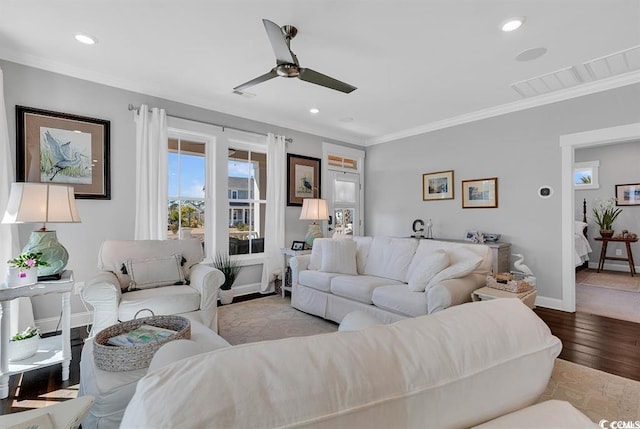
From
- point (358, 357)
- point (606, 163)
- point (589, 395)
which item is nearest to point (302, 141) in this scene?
point (589, 395)

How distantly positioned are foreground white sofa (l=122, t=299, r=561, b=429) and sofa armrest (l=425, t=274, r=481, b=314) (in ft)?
5.53

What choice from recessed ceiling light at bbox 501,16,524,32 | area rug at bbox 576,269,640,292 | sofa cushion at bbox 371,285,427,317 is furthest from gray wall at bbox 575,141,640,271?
sofa cushion at bbox 371,285,427,317

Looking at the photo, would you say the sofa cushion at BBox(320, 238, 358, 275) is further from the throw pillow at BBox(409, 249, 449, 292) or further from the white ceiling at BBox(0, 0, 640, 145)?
the white ceiling at BBox(0, 0, 640, 145)

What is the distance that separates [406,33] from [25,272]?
11.0ft

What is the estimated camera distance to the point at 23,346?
7.20 ft

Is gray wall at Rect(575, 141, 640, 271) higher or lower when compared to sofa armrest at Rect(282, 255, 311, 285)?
higher

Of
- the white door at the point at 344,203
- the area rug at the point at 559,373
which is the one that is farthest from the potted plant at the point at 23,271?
the white door at the point at 344,203

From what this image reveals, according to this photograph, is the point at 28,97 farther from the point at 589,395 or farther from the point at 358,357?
the point at 589,395

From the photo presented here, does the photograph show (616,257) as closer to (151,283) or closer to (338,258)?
(338,258)

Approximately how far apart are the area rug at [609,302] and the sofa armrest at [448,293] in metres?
2.28

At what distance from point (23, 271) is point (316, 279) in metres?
2.49

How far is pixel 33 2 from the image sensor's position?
2180 millimetres

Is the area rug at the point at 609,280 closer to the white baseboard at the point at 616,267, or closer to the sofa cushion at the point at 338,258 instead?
the white baseboard at the point at 616,267

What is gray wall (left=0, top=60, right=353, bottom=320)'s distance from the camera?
2.95 metres
